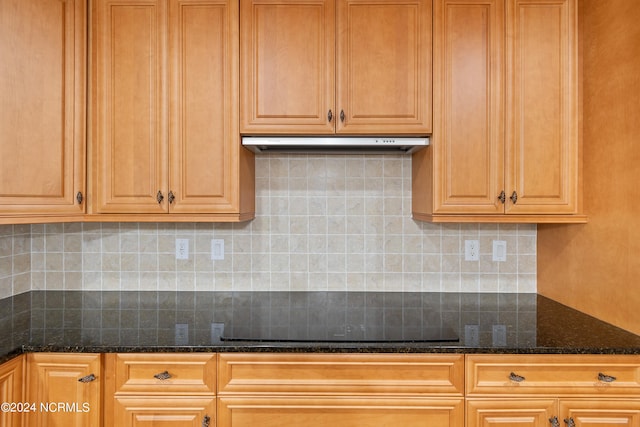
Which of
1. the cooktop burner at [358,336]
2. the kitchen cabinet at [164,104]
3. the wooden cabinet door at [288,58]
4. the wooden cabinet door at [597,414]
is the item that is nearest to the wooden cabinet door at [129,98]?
the kitchen cabinet at [164,104]

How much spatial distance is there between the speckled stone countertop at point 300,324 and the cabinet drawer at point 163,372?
0.12 feet

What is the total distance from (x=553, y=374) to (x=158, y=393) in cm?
142

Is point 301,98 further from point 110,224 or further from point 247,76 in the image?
point 110,224

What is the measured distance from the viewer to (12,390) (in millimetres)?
1285

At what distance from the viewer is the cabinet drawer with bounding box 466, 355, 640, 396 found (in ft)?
4.35

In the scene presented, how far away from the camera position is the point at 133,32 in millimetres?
1681

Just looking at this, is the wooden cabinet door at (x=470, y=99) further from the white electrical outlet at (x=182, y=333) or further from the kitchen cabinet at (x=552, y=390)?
the white electrical outlet at (x=182, y=333)

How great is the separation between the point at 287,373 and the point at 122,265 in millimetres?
1225

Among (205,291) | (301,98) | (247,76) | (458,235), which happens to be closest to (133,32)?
(247,76)

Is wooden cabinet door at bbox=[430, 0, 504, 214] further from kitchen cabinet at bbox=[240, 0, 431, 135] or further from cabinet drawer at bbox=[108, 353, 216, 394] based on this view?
cabinet drawer at bbox=[108, 353, 216, 394]

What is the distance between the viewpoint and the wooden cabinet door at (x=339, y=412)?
4.41ft

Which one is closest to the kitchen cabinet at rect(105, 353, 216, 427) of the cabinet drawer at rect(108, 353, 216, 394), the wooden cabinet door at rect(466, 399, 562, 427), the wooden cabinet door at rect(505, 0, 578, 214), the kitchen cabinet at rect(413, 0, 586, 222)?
the cabinet drawer at rect(108, 353, 216, 394)

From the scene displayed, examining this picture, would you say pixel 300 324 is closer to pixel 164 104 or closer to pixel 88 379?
pixel 88 379

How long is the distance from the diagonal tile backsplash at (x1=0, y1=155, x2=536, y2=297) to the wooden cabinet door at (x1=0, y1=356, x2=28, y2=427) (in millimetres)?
754
